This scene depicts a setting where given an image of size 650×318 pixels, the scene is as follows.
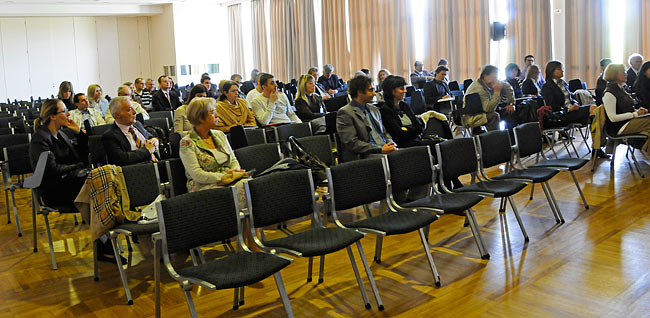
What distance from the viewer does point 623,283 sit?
383 cm

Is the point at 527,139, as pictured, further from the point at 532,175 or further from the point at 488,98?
the point at 488,98

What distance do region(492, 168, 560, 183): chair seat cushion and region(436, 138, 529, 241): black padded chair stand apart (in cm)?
16

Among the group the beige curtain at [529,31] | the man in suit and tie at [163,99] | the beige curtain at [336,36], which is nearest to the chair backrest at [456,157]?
the man in suit and tie at [163,99]

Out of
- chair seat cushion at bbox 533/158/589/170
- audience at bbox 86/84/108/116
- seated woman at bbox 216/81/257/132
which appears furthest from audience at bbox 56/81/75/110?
chair seat cushion at bbox 533/158/589/170

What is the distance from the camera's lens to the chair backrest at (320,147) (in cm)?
554

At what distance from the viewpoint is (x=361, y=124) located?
5.43 m

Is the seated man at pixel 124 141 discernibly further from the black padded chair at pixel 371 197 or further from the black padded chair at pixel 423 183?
the black padded chair at pixel 423 183

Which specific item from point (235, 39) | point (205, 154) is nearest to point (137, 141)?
point (205, 154)

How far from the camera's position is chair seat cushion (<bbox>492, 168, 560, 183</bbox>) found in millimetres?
4953

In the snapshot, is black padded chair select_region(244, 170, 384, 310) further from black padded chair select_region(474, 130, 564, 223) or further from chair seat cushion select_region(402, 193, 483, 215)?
black padded chair select_region(474, 130, 564, 223)

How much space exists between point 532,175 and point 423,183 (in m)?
1.05

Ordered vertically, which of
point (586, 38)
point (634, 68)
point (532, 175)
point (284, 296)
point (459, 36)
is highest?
point (459, 36)

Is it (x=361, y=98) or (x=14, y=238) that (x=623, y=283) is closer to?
(x=361, y=98)

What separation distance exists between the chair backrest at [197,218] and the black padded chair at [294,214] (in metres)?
0.17
